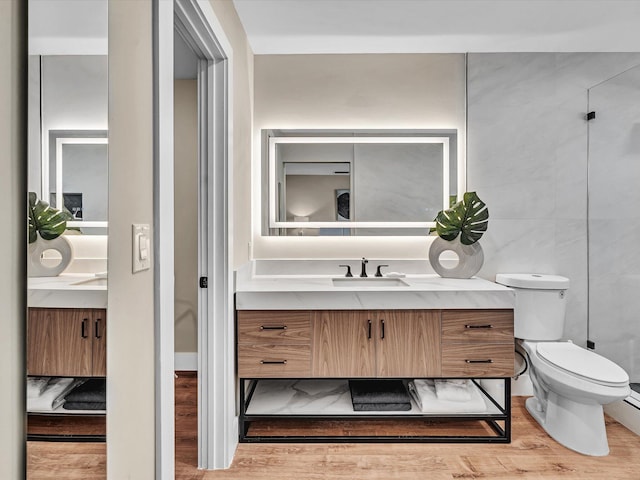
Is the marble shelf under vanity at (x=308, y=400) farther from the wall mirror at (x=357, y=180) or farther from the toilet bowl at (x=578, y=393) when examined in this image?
the wall mirror at (x=357, y=180)

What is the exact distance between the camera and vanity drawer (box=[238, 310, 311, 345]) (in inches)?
85.7

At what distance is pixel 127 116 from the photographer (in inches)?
37.9

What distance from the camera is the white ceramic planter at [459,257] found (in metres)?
2.63

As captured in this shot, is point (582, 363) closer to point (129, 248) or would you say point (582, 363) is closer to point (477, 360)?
point (477, 360)

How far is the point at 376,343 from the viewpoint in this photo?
2195 mm

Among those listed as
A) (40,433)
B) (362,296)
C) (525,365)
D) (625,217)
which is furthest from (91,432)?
(625,217)

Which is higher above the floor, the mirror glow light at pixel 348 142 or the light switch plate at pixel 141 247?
the mirror glow light at pixel 348 142

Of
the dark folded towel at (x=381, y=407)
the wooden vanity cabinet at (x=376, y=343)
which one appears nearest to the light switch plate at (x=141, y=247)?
the wooden vanity cabinet at (x=376, y=343)

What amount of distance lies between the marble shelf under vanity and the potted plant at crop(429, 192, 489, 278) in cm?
77

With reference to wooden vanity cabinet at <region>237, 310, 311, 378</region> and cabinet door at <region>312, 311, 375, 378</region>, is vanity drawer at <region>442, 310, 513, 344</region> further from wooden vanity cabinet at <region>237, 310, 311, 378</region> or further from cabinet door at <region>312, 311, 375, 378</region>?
wooden vanity cabinet at <region>237, 310, 311, 378</region>

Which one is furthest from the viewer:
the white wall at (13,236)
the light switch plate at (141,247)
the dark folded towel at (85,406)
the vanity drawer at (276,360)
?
the vanity drawer at (276,360)

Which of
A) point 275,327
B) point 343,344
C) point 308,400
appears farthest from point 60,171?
point 308,400

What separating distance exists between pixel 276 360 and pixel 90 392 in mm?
1443

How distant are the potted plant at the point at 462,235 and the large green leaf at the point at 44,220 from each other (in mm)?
2312
